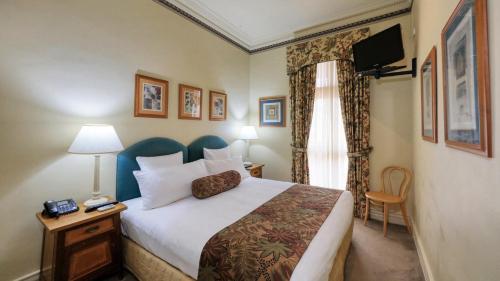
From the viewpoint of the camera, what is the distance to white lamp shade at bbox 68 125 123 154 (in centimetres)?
167

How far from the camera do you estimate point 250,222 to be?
5.12 feet

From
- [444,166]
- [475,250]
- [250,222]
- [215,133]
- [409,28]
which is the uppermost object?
[409,28]

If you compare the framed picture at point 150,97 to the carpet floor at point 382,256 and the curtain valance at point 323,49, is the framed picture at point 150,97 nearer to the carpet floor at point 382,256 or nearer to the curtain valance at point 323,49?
the curtain valance at point 323,49

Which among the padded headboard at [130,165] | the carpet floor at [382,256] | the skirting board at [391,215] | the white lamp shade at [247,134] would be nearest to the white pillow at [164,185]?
the padded headboard at [130,165]

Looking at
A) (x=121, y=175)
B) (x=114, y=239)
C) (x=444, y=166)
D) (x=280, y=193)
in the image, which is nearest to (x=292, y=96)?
(x=280, y=193)

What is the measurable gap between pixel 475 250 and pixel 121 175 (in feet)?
8.95

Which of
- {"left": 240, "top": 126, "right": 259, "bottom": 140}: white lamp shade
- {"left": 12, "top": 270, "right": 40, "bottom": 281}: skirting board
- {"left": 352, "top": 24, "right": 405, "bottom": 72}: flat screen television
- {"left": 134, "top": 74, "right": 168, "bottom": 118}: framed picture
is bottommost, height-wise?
{"left": 12, "top": 270, "right": 40, "bottom": 281}: skirting board

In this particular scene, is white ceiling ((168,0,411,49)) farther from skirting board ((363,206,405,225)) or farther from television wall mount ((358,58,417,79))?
skirting board ((363,206,405,225))

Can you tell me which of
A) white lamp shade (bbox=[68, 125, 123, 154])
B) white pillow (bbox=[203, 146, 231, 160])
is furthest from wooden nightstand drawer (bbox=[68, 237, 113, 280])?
white pillow (bbox=[203, 146, 231, 160])

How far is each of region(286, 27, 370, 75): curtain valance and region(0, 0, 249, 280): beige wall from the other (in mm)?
2129

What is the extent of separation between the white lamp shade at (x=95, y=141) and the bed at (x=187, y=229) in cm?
43

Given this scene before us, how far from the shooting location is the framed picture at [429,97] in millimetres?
1572

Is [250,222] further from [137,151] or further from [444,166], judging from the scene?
[137,151]

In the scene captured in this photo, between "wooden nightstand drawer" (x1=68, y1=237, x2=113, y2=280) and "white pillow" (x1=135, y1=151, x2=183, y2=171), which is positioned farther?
"white pillow" (x1=135, y1=151, x2=183, y2=171)
